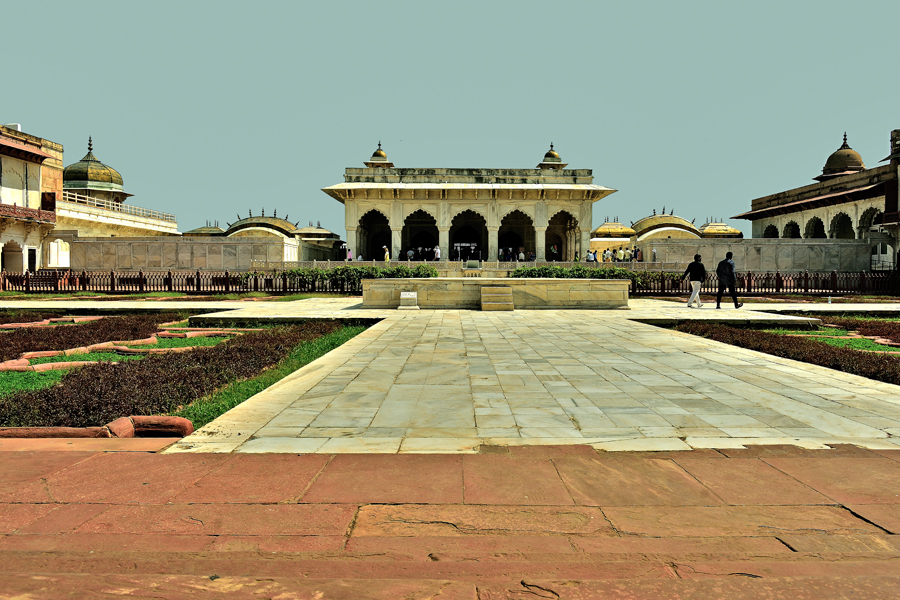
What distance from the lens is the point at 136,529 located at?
6.61 ft

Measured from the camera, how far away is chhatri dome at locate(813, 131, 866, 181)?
35906 mm

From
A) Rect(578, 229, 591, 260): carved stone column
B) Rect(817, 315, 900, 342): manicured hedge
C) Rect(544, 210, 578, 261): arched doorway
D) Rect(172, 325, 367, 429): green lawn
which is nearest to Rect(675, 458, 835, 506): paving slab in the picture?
Rect(172, 325, 367, 429): green lawn

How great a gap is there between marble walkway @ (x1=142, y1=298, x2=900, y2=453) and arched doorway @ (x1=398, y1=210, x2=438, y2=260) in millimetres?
28152

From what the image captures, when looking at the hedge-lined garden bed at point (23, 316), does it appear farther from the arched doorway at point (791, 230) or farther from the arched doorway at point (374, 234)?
the arched doorway at point (791, 230)

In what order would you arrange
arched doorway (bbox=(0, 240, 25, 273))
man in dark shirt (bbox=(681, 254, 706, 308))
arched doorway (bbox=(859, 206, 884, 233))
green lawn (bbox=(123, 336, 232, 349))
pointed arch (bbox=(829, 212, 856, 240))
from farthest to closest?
1. pointed arch (bbox=(829, 212, 856, 240))
2. arched doorway (bbox=(859, 206, 884, 233))
3. arched doorway (bbox=(0, 240, 25, 273))
4. man in dark shirt (bbox=(681, 254, 706, 308))
5. green lawn (bbox=(123, 336, 232, 349))

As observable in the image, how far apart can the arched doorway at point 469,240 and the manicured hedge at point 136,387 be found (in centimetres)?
2908

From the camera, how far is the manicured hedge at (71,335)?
20.6ft

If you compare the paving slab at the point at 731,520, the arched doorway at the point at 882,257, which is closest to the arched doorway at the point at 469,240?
the arched doorway at the point at 882,257

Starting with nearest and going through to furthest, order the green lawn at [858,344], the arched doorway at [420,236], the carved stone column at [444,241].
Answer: the green lawn at [858,344] < the carved stone column at [444,241] < the arched doorway at [420,236]

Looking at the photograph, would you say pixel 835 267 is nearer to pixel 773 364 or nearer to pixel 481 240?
pixel 481 240

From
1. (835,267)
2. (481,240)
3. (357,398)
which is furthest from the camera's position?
(481,240)

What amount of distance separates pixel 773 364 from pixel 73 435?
574 cm

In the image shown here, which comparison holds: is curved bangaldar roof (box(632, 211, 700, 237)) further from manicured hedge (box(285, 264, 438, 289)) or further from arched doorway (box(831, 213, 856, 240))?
manicured hedge (box(285, 264, 438, 289))

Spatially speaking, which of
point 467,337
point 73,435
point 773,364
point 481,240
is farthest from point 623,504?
point 481,240
